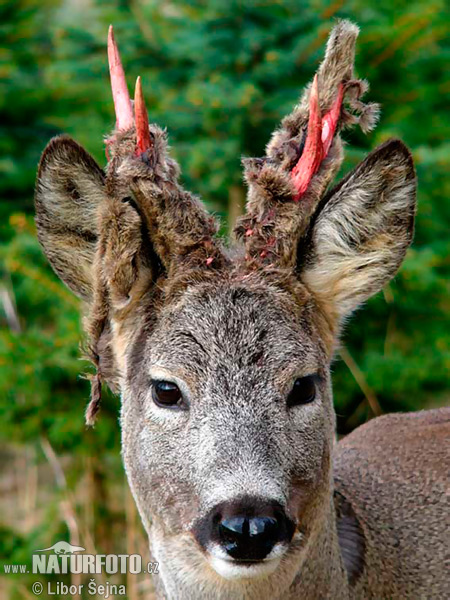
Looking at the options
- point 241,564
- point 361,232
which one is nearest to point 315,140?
point 361,232

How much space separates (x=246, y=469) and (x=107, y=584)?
4568 millimetres

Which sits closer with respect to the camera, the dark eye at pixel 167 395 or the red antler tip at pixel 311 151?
the dark eye at pixel 167 395

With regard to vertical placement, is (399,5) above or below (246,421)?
above

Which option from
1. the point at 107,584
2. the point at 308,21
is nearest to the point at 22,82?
the point at 308,21

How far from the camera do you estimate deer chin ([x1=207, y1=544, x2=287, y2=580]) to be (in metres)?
3.49

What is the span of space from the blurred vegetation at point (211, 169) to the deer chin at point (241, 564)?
408 cm

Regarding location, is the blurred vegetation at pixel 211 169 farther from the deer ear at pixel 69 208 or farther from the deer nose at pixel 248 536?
the deer nose at pixel 248 536

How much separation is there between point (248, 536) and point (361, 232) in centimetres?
148

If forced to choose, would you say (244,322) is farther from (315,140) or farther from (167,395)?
(315,140)

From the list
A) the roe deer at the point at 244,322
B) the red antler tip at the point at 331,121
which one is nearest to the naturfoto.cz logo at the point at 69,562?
the roe deer at the point at 244,322

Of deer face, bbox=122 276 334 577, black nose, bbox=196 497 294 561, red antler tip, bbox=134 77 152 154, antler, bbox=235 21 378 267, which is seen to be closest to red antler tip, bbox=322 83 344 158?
antler, bbox=235 21 378 267

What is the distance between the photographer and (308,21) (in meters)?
7.97

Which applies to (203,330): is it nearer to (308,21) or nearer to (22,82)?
(308,21)

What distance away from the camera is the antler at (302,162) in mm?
4062
